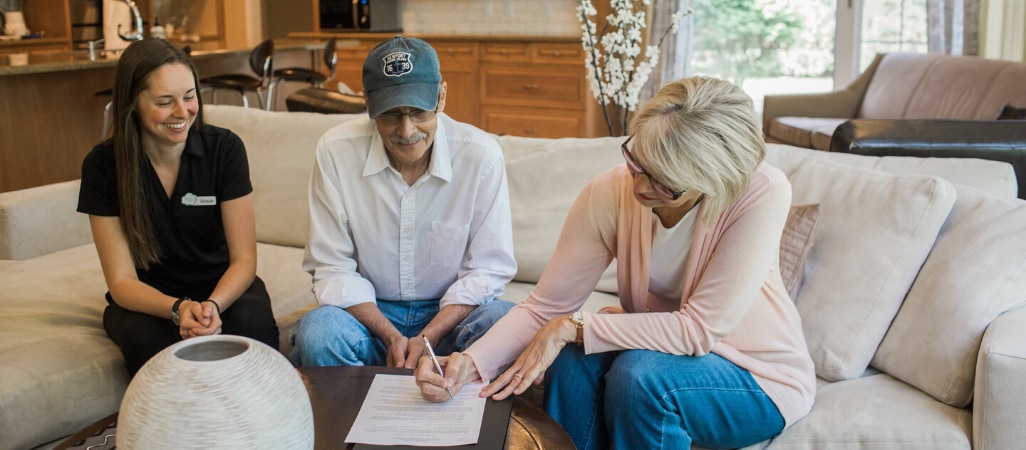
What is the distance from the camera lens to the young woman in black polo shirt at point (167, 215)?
1964mm

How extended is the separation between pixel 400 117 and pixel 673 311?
0.67m

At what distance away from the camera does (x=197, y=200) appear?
210cm

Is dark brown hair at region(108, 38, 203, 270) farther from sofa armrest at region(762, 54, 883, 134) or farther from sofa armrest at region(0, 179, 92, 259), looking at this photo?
sofa armrest at region(762, 54, 883, 134)

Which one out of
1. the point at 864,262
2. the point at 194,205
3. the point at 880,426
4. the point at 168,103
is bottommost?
the point at 880,426

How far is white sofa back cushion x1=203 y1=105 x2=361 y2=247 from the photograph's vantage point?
281cm

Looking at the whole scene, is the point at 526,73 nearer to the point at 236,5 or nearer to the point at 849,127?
the point at 236,5

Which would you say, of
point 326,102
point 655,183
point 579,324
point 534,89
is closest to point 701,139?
point 655,183

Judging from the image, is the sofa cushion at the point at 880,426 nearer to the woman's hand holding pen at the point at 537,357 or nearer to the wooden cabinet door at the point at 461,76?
the woman's hand holding pen at the point at 537,357

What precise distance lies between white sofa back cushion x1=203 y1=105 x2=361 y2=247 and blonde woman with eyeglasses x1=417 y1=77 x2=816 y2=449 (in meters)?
1.25

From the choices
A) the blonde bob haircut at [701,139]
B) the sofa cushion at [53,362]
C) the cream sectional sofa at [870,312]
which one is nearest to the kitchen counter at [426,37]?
the cream sectional sofa at [870,312]

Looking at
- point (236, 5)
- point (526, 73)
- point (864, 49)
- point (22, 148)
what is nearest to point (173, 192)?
point (22, 148)

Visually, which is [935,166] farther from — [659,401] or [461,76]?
[461,76]

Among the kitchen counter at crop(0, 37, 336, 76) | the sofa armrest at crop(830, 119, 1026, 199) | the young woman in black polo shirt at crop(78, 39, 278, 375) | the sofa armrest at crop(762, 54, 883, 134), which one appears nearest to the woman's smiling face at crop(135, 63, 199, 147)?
the young woman in black polo shirt at crop(78, 39, 278, 375)

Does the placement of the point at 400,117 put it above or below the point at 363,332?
above
